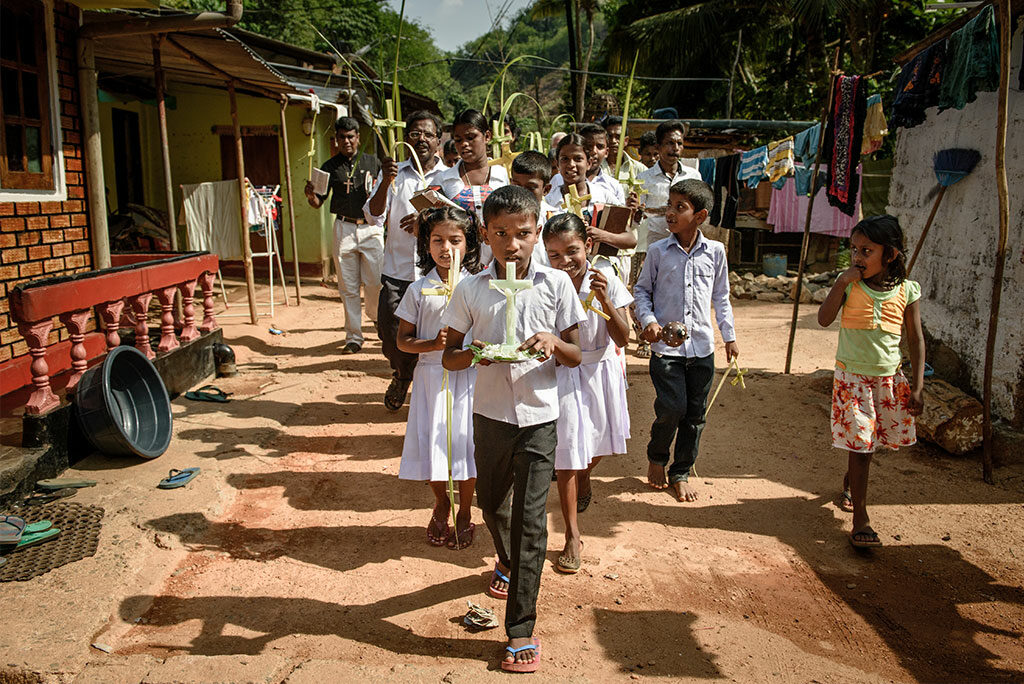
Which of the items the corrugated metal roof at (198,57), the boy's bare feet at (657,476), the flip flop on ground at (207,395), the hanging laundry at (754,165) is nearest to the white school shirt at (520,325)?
the boy's bare feet at (657,476)

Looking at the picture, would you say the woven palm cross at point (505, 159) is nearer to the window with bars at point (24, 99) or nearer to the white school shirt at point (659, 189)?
the white school shirt at point (659, 189)

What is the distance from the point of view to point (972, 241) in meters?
5.44

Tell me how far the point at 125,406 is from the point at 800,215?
12.5m

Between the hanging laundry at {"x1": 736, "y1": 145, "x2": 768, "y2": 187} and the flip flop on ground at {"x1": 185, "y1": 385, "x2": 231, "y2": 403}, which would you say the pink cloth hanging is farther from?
the flip flop on ground at {"x1": 185, "y1": 385, "x2": 231, "y2": 403}

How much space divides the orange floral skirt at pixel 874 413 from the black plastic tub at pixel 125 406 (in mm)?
3906

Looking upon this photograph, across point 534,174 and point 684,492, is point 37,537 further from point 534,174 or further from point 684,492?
point 684,492

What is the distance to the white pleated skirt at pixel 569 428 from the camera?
343cm

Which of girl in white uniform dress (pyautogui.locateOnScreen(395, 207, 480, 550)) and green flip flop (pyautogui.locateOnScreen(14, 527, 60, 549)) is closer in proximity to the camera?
green flip flop (pyautogui.locateOnScreen(14, 527, 60, 549))

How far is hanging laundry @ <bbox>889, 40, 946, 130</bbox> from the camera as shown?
5.50m

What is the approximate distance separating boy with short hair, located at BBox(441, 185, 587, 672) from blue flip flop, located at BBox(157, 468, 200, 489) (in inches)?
85.7

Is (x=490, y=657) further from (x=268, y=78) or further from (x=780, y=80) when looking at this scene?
(x=780, y=80)

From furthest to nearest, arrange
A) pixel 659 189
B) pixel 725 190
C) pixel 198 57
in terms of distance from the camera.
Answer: pixel 725 190 → pixel 198 57 → pixel 659 189

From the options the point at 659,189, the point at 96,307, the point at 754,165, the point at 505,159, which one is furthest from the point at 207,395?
the point at 754,165

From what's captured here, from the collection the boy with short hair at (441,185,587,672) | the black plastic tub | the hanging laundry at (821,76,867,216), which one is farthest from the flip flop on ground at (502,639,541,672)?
the hanging laundry at (821,76,867,216)
